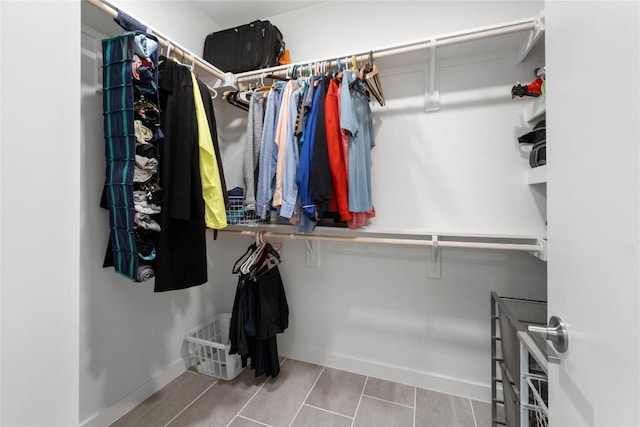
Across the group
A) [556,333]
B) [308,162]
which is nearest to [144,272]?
[308,162]

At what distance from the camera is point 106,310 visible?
1344 mm

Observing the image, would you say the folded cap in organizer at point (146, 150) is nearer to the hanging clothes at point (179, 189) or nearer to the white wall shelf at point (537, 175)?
the hanging clothes at point (179, 189)

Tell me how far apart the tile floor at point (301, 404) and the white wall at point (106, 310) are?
0.14 m

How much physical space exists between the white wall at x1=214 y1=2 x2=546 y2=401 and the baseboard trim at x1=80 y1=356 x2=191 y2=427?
0.82 metres

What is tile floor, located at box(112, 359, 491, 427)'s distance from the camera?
136 cm

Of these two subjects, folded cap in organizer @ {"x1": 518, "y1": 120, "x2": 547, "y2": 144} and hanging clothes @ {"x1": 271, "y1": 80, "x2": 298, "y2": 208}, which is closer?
folded cap in organizer @ {"x1": 518, "y1": 120, "x2": 547, "y2": 144}

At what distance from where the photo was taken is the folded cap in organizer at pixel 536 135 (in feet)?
3.97

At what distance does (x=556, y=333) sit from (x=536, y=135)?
117 centimetres

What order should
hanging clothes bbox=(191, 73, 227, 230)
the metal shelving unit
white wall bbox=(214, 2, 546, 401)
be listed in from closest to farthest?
1. the metal shelving unit
2. hanging clothes bbox=(191, 73, 227, 230)
3. white wall bbox=(214, 2, 546, 401)

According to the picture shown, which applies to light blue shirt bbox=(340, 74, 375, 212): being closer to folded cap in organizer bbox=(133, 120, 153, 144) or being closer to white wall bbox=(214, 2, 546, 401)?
white wall bbox=(214, 2, 546, 401)

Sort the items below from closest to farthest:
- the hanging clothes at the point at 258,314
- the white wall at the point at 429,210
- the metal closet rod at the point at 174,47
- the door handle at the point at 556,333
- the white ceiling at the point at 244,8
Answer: the door handle at the point at 556,333, the metal closet rod at the point at 174,47, the white wall at the point at 429,210, the hanging clothes at the point at 258,314, the white ceiling at the point at 244,8

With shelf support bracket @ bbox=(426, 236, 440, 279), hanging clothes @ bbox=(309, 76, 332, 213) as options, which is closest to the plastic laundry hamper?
hanging clothes @ bbox=(309, 76, 332, 213)

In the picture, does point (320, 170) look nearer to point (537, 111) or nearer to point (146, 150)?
point (146, 150)

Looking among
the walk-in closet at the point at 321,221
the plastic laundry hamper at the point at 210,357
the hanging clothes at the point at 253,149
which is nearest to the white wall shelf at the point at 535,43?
the walk-in closet at the point at 321,221
